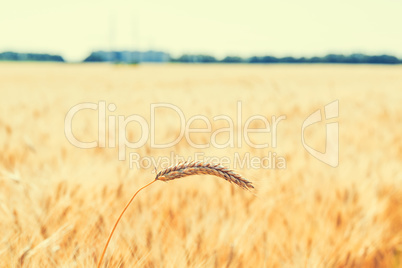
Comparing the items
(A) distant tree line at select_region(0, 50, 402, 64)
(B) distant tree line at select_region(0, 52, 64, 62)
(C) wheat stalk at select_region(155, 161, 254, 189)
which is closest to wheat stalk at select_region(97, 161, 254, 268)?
(C) wheat stalk at select_region(155, 161, 254, 189)

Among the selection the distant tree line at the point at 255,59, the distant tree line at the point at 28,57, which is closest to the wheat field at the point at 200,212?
the distant tree line at the point at 255,59

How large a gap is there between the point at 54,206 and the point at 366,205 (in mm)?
1065

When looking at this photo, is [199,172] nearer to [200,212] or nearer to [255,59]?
[200,212]

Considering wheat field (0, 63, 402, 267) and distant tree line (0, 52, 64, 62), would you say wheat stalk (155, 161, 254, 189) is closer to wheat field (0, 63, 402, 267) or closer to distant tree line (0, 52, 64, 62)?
wheat field (0, 63, 402, 267)

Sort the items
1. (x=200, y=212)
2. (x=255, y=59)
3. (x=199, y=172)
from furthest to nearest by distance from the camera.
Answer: (x=255, y=59) → (x=200, y=212) → (x=199, y=172)

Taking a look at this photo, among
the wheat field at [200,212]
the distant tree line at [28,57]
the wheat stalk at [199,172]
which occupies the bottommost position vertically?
the wheat field at [200,212]

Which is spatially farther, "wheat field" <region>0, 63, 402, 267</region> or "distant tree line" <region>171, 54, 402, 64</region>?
"distant tree line" <region>171, 54, 402, 64</region>

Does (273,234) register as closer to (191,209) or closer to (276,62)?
(191,209)

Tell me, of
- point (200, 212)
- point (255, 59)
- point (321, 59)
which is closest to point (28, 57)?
point (255, 59)

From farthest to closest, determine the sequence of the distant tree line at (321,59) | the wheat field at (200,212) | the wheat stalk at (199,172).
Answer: the distant tree line at (321,59) → the wheat field at (200,212) → the wheat stalk at (199,172)

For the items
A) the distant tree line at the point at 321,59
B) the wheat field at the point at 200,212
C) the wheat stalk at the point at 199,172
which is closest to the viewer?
the wheat stalk at the point at 199,172

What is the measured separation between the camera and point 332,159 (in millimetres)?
2088

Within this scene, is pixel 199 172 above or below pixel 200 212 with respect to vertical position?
above

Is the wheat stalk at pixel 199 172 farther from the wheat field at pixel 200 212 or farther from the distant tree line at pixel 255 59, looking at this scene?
the distant tree line at pixel 255 59
